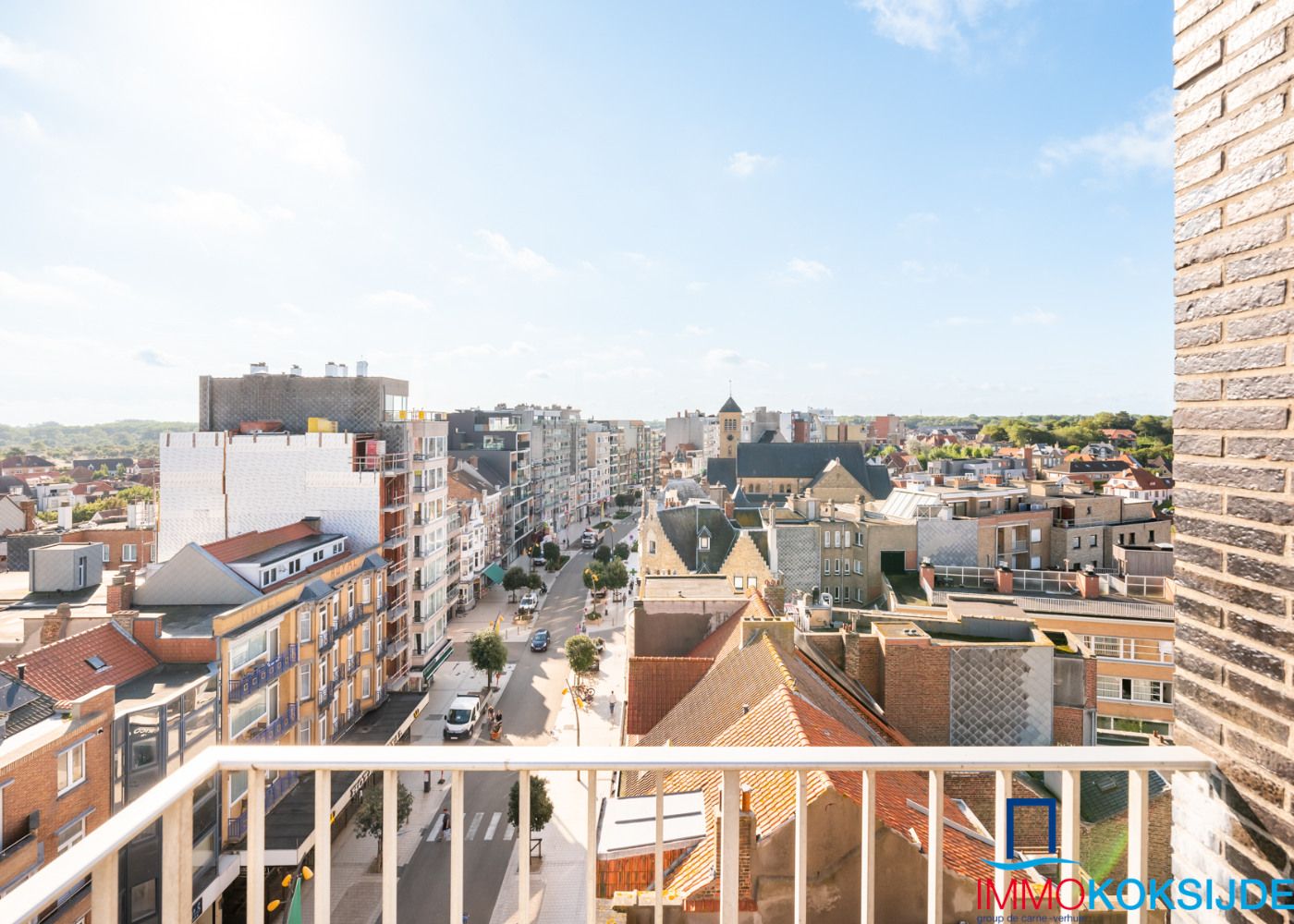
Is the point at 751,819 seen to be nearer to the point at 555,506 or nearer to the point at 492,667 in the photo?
the point at 492,667

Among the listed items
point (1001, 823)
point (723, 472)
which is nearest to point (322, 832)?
point (1001, 823)

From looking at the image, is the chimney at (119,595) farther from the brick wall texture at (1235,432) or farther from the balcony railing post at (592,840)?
the brick wall texture at (1235,432)

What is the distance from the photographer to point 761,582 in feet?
86.8

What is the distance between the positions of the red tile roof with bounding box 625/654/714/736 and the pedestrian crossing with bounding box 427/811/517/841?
6.07m

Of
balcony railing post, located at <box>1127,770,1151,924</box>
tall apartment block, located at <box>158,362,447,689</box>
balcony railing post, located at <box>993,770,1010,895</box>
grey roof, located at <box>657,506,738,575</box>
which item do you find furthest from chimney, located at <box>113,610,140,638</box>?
grey roof, located at <box>657,506,738,575</box>

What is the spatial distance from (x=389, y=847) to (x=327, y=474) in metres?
23.0

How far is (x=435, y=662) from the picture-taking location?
28562 mm

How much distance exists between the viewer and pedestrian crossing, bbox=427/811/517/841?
18.4 metres

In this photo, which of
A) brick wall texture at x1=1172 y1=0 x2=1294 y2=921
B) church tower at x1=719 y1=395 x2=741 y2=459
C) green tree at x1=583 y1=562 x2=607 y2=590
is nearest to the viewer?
brick wall texture at x1=1172 y1=0 x2=1294 y2=921

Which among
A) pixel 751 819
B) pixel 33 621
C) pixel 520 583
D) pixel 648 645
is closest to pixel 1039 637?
pixel 648 645

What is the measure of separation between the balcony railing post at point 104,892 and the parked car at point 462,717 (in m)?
23.3

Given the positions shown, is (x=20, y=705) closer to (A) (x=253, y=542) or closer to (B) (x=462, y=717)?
(A) (x=253, y=542)

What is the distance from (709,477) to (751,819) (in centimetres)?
6388

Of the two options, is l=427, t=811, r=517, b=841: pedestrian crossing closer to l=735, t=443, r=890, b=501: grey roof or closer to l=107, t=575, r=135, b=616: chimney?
l=107, t=575, r=135, b=616: chimney
